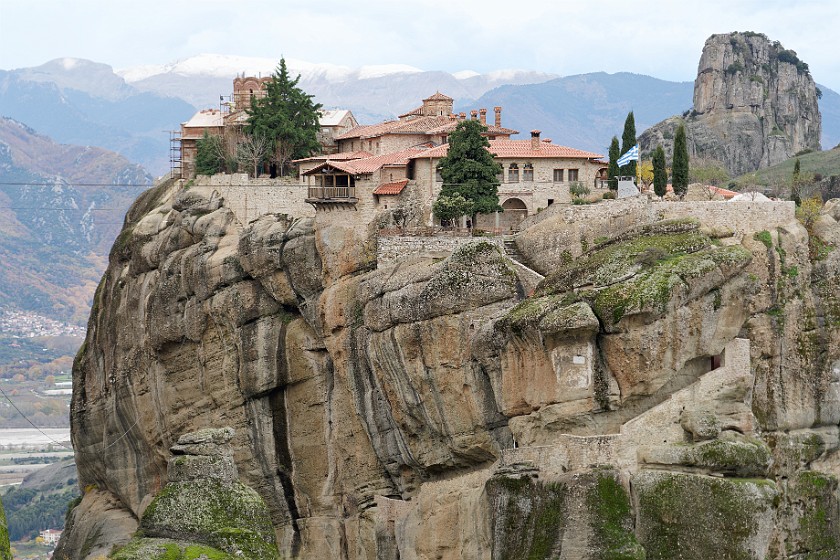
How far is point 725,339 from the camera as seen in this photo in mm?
68688

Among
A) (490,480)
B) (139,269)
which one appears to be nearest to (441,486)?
(490,480)

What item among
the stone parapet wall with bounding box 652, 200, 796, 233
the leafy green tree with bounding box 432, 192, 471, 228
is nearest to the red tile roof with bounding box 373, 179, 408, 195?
the leafy green tree with bounding box 432, 192, 471, 228

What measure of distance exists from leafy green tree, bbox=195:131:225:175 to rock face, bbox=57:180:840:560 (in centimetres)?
668

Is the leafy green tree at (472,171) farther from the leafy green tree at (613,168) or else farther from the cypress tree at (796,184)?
the cypress tree at (796,184)

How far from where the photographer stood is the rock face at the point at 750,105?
434 feet

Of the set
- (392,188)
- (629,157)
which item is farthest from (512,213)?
(629,157)

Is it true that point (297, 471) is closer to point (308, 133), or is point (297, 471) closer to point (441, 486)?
point (441, 486)

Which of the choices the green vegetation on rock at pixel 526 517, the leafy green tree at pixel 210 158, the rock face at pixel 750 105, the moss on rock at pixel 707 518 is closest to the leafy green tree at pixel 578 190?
the green vegetation on rock at pixel 526 517

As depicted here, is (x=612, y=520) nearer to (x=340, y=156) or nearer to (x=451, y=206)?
(x=451, y=206)

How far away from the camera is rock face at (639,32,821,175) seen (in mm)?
132250

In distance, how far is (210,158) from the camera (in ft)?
323

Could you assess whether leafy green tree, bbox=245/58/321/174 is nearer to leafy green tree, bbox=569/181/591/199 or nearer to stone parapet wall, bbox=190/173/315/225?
stone parapet wall, bbox=190/173/315/225

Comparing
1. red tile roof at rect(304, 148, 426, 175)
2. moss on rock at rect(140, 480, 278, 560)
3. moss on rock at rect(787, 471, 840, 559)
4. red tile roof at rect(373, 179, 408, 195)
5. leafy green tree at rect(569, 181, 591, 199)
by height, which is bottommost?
moss on rock at rect(787, 471, 840, 559)

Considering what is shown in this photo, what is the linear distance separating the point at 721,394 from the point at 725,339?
103 inches
